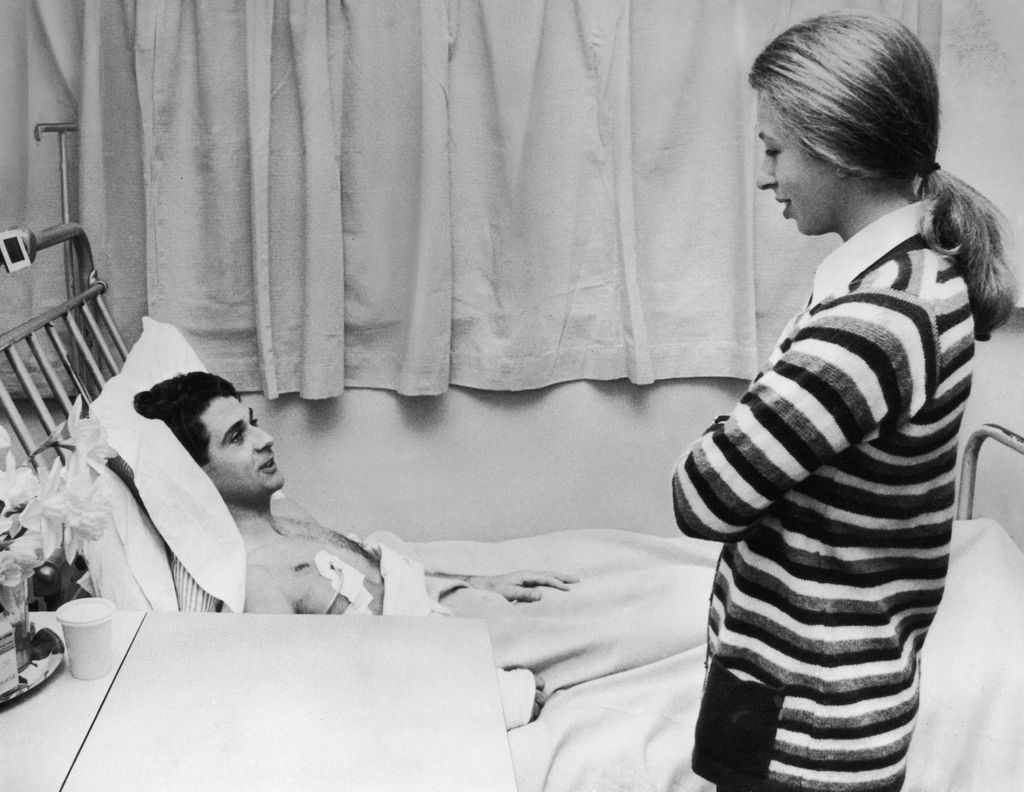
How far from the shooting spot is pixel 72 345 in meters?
1.98

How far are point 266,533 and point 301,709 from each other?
70 cm

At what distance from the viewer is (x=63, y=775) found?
3.12 feet

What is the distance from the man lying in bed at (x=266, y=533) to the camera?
5.50 feet

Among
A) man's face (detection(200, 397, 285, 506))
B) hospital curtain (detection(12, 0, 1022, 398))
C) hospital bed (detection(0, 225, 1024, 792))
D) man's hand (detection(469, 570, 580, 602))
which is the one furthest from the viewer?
hospital curtain (detection(12, 0, 1022, 398))

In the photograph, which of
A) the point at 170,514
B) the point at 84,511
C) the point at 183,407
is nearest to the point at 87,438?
the point at 84,511

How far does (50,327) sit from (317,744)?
1055mm

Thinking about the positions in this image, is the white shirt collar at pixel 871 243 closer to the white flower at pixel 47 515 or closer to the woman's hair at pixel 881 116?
the woman's hair at pixel 881 116

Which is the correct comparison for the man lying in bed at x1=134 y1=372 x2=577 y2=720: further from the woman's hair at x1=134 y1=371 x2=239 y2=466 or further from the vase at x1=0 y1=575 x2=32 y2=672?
the vase at x1=0 y1=575 x2=32 y2=672

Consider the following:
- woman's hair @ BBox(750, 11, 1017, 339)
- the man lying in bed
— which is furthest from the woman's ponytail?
the man lying in bed

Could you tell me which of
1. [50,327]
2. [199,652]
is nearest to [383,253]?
[50,327]

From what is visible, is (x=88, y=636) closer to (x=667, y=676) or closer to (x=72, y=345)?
(x=667, y=676)

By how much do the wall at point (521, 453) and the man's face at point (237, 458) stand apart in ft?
1.51

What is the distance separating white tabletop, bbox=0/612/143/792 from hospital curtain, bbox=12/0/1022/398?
110 centimetres

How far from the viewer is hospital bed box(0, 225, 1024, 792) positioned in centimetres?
149
